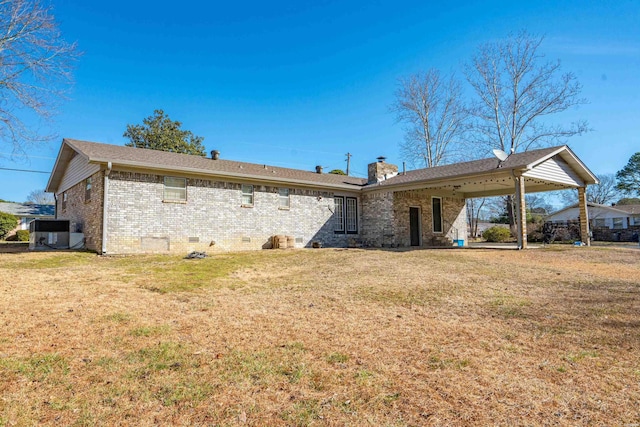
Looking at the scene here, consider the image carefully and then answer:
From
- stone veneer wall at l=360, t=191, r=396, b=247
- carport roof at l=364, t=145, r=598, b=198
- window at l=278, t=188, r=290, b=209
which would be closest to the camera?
carport roof at l=364, t=145, r=598, b=198

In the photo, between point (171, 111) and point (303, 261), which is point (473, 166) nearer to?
point (303, 261)

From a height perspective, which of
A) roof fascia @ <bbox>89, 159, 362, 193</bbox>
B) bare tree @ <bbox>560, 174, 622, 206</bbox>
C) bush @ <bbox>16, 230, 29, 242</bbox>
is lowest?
bush @ <bbox>16, 230, 29, 242</bbox>

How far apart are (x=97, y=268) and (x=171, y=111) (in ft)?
87.7

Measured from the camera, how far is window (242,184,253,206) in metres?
15.4


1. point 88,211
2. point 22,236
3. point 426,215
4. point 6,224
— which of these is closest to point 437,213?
point 426,215

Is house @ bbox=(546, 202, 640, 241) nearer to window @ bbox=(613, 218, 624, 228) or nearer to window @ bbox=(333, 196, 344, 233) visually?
window @ bbox=(613, 218, 624, 228)

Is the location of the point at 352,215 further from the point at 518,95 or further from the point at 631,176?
the point at 631,176

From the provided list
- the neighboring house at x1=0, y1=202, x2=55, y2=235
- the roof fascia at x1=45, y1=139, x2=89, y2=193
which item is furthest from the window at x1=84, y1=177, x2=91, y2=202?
the neighboring house at x1=0, y1=202, x2=55, y2=235

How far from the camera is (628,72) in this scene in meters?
15.3

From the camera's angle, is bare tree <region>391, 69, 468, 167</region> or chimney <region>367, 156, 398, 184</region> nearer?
chimney <region>367, 156, 398, 184</region>

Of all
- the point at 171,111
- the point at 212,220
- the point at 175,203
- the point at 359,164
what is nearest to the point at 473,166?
the point at 212,220

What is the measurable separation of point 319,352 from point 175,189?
A: 1155 cm

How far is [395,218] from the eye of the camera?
58.7 ft

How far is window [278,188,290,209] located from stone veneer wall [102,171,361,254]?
0.18m
